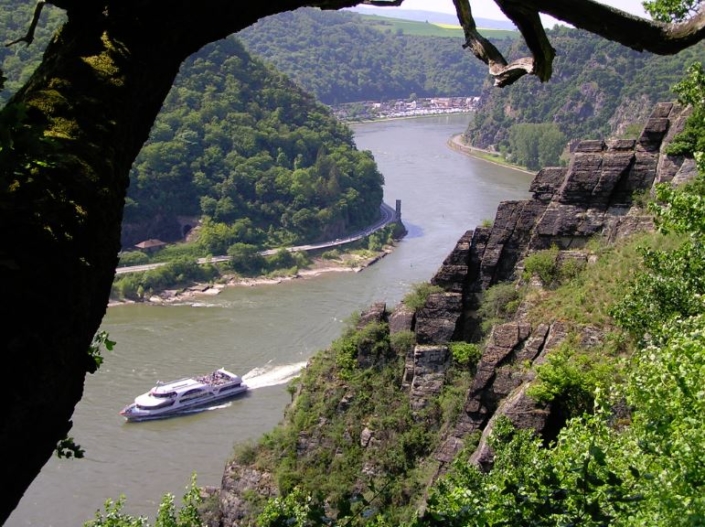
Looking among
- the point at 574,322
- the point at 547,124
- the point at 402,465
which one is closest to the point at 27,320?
the point at 574,322

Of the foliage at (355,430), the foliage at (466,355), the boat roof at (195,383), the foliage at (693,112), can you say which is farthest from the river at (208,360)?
the foliage at (693,112)

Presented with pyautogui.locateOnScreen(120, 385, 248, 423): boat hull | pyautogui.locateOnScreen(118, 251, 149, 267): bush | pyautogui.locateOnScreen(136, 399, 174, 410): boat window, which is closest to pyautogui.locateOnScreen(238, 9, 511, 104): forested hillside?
pyautogui.locateOnScreen(118, 251, 149, 267): bush

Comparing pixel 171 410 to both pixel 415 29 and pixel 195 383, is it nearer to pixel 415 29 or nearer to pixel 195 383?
pixel 195 383

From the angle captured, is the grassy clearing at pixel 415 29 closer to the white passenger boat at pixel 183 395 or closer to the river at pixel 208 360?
the river at pixel 208 360

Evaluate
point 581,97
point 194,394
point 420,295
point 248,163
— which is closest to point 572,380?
point 420,295

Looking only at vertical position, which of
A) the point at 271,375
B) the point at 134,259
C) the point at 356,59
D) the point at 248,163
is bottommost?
the point at 271,375

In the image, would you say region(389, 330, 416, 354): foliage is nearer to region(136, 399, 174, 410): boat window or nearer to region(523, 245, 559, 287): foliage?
region(523, 245, 559, 287): foliage
